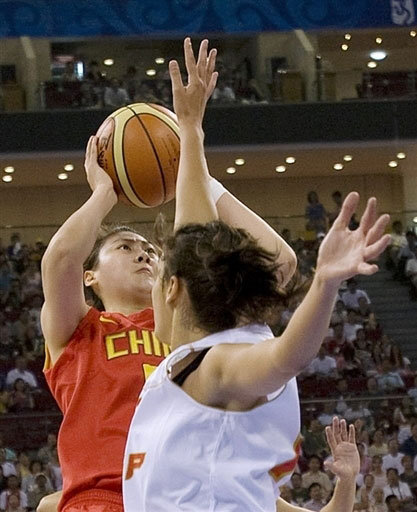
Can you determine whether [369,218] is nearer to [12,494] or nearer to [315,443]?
[12,494]

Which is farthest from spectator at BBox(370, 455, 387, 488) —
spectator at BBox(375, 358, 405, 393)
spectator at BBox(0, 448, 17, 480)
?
spectator at BBox(0, 448, 17, 480)

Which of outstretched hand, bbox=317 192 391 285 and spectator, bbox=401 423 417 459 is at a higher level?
outstretched hand, bbox=317 192 391 285

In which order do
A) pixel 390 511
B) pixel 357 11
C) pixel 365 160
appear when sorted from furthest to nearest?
pixel 365 160, pixel 357 11, pixel 390 511

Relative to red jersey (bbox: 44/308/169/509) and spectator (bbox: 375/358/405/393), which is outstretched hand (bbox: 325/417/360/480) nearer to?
red jersey (bbox: 44/308/169/509)

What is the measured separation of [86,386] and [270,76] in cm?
1630

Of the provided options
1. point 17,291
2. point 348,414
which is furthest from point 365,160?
point 348,414

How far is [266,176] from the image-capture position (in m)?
22.4

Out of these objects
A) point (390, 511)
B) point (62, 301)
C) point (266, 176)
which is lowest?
point (390, 511)

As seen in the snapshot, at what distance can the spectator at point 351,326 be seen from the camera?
15375 millimetres

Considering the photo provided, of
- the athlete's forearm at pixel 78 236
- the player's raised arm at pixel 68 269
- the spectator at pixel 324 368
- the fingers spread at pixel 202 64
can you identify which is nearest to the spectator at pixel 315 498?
the spectator at pixel 324 368

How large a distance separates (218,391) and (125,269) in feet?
4.95

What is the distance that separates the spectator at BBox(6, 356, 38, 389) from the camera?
45.4 feet

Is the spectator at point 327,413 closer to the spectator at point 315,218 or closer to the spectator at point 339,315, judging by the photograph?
the spectator at point 339,315

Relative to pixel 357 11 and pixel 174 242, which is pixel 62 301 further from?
pixel 357 11
